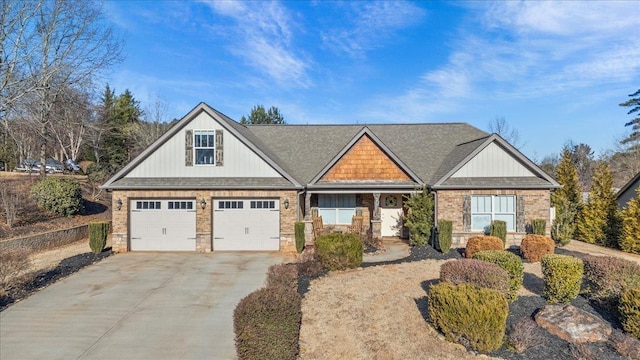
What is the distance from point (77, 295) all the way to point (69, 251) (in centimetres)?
694

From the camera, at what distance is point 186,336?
7.18 metres

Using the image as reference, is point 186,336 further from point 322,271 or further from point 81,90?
point 81,90

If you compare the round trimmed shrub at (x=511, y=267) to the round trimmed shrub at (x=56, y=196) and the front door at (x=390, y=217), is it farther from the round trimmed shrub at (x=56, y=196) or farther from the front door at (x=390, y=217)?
the round trimmed shrub at (x=56, y=196)

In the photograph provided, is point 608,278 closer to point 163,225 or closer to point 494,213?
point 494,213

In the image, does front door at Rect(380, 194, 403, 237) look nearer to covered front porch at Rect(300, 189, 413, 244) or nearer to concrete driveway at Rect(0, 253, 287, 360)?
covered front porch at Rect(300, 189, 413, 244)

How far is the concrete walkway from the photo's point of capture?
1352 centimetres

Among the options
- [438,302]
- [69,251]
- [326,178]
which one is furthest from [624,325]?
[69,251]

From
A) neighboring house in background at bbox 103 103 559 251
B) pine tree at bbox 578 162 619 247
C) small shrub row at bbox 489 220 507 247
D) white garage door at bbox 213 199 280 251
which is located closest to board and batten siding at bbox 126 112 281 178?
neighboring house in background at bbox 103 103 559 251

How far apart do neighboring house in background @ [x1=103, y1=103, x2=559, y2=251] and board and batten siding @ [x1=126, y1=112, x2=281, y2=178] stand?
0.15 feet

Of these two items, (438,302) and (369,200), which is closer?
(438,302)

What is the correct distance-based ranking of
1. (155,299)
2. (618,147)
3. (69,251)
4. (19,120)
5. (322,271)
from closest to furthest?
(155,299) < (322,271) < (69,251) < (19,120) < (618,147)

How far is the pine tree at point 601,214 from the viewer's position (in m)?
17.6

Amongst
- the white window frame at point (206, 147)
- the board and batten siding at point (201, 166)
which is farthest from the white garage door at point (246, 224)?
the white window frame at point (206, 147)

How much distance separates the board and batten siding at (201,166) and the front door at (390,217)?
662 cm
